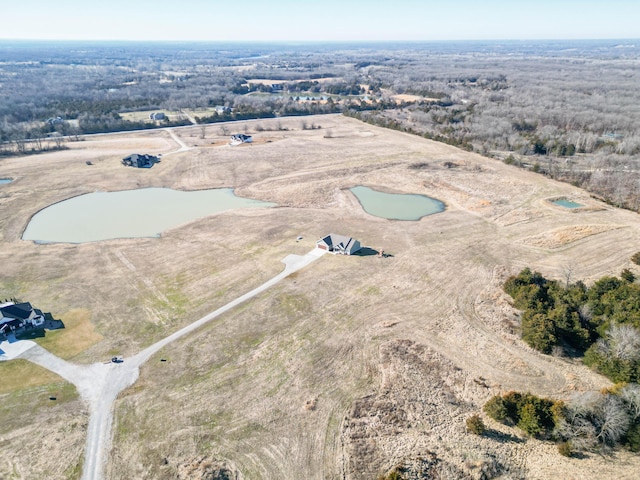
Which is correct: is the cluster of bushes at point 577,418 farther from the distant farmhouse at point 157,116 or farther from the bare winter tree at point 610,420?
the distant farmhouse at point 157,116

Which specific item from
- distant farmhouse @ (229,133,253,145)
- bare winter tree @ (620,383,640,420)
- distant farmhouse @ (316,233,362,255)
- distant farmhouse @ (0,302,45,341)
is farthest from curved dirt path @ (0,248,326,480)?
distant farmhouse @ (229,133,253,145)

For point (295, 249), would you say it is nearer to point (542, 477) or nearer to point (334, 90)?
point (542, 477)

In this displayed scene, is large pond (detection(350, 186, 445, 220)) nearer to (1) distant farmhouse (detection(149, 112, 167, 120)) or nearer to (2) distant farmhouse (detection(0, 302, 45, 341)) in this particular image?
(2) distant farmhouse (detection(0, 302, 45, 341))

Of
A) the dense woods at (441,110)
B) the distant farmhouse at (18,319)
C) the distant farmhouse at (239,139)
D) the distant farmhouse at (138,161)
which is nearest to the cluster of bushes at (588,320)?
the dense woods at (441,110)

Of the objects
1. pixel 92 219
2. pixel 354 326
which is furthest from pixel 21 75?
pixel 354 326

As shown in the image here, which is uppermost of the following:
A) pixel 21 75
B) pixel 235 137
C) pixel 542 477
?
pixel 21 75
